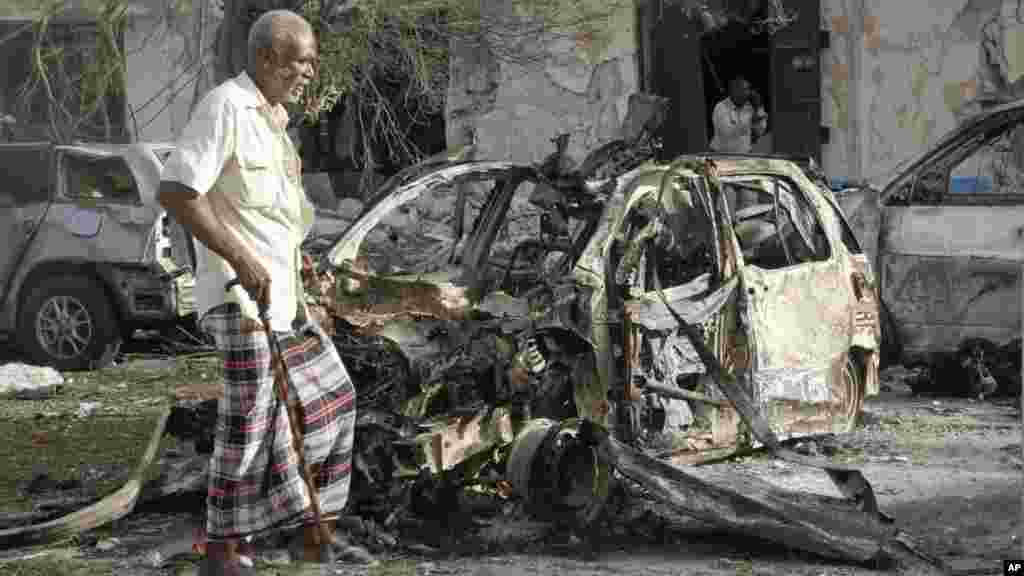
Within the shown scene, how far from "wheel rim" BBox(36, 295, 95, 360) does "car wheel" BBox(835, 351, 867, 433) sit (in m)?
6.93

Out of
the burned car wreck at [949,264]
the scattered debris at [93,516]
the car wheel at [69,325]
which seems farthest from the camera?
the car wheel at [69,325]

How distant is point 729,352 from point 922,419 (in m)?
2.75

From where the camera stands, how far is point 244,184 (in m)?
6.00

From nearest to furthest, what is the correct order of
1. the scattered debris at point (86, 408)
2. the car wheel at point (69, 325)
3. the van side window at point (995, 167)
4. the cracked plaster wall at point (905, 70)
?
the scattered debris at point (86, 408)
the van side window at point (995, 167)
the car wheel at point (69, 325)
the cracked plaster wall at point (905, 70)

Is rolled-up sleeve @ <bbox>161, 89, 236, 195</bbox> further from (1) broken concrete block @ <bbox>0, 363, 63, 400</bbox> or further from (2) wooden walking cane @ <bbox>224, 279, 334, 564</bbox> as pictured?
(1) broken concrete block @ <bbox>0, 363, 63, 400</bbox>

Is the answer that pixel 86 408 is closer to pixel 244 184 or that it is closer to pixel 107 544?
pixel 107 544

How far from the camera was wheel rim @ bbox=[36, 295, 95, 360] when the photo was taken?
14.2 metres

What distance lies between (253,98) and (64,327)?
8.66 meters

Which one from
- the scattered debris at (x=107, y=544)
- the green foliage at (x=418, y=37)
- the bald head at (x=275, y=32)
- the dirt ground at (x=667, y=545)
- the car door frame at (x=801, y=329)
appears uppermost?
the green foliage at (x=418, y=37)

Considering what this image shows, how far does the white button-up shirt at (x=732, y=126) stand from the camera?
55.1ft

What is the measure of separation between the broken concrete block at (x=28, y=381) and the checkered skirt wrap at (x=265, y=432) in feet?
23.8

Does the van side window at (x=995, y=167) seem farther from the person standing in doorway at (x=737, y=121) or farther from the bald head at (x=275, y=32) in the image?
the bald head at (x=275, y=32)

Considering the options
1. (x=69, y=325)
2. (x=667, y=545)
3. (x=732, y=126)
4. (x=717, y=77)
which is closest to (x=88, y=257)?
(x=69, y=325)

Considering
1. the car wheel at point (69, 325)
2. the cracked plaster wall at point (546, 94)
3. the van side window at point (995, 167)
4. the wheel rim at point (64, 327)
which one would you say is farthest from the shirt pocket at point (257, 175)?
the cracked plaster wall at point (546, 94)
